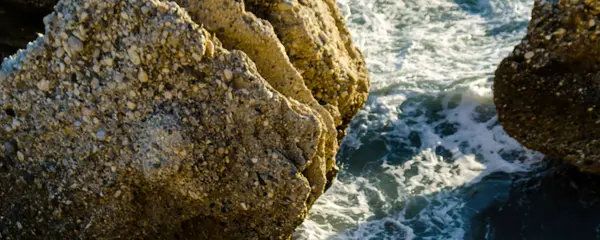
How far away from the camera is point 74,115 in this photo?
3.65 m

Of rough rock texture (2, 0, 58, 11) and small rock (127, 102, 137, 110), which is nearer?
small rock (127, 102, 137, 110)

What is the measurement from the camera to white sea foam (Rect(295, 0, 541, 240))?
16.9 ft

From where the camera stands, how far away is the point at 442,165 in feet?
18.9

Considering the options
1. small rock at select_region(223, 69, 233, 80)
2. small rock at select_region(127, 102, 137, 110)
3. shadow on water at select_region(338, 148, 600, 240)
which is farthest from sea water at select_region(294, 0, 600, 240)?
small rock at select_region(127, 102, 137, 110)

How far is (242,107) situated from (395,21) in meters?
5.19

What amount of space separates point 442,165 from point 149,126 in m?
2.96

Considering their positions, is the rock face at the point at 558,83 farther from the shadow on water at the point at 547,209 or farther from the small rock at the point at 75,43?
the small rock at the point at 75,43

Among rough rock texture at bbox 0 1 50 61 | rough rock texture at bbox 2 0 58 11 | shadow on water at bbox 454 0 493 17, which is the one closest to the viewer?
rough rock texture at bbox 0 1 50 61

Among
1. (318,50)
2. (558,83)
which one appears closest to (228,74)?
(318,50)

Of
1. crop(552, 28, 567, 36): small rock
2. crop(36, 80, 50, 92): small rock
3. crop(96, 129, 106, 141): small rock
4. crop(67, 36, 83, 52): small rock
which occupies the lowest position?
crop(96, 129, 106, 141): small rock

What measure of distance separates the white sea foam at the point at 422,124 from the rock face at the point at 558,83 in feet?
2.48

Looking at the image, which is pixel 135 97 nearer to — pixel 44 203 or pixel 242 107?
pixel 242 107

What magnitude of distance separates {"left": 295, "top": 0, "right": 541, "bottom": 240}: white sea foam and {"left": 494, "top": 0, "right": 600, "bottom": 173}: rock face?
29.8 inches

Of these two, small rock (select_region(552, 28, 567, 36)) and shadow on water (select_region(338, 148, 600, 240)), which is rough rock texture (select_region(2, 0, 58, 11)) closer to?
shadow on water (select_region(338, 148, 600, 240))
